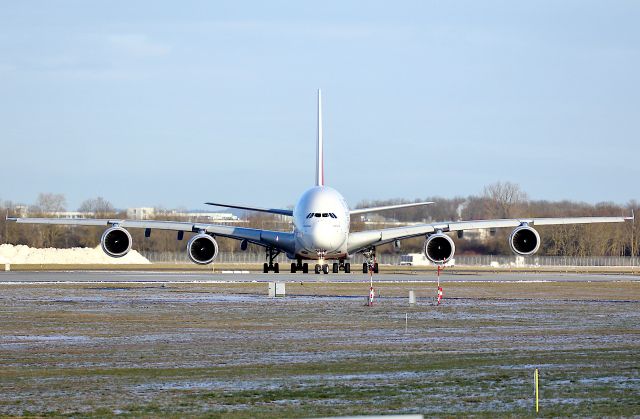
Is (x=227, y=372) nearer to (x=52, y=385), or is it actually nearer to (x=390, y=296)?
(x=52, y=385)

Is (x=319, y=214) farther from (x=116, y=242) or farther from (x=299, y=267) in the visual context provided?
(x=116, y=242)

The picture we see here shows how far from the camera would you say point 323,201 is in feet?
185

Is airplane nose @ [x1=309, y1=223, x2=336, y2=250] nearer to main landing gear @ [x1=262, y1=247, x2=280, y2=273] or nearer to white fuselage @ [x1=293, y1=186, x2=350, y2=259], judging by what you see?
white fuselage @ [x1=293, y1=186, x2=350, y2=259]

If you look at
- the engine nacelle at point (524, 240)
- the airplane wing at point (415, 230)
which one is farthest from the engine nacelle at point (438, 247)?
the engine nacelle at point (524, 240)

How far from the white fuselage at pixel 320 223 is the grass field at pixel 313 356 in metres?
19.6

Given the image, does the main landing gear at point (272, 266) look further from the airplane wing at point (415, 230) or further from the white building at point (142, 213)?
the white building at point (142, 213)

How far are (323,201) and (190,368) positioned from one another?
3888 centimetres

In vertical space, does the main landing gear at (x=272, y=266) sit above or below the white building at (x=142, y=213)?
below

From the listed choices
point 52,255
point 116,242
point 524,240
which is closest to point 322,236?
point 116,242

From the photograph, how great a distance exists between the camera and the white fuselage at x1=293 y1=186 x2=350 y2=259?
55438mm

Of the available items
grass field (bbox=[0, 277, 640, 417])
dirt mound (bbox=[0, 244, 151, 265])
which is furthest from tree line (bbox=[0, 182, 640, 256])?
grass field (bbox=[0, 277, 640, 417])

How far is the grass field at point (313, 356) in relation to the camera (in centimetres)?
1415

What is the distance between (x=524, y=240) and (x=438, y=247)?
14.6 feet

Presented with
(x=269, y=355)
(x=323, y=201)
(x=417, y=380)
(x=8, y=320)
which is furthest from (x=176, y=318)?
(x=323, y=201)
